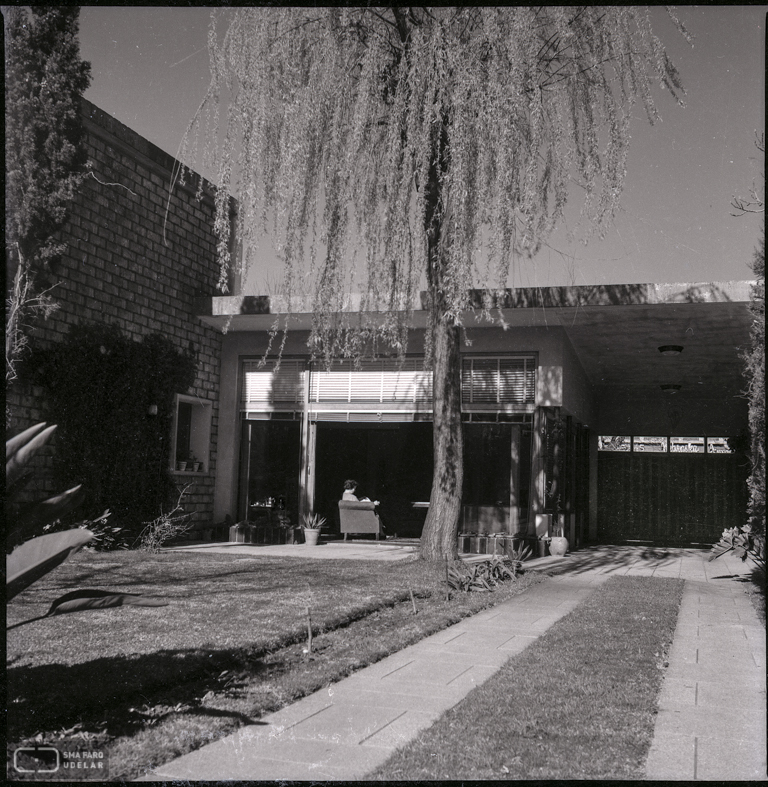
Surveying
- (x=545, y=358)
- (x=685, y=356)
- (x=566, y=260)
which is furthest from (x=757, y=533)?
(x=685, y=356)

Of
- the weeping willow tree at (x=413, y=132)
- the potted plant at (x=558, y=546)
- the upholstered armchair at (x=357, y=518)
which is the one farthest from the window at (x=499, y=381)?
the weeping willow tree at (x=413, y=132)

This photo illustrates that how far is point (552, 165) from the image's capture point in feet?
22.9

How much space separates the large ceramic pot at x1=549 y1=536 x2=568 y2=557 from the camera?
11.1m

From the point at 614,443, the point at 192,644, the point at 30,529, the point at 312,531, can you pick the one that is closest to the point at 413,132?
the point at 192,644

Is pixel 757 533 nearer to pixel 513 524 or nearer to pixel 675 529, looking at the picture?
pixel 513 524

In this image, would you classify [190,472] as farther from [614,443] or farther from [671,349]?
[614,443]

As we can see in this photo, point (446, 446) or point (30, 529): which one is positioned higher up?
point (446, 446)

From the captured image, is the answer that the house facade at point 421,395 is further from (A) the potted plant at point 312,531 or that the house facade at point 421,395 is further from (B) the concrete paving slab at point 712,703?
(B) the concrete paving slab at point 712,703

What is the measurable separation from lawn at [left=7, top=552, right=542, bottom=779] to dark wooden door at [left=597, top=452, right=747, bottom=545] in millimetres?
8835

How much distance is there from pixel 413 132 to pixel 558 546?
6518 mm

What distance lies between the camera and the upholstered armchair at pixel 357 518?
11818 millimetres

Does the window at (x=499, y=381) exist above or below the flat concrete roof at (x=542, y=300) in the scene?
below

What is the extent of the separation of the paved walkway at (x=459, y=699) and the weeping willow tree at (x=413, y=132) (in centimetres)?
264

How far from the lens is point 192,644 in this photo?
14.6 feet
